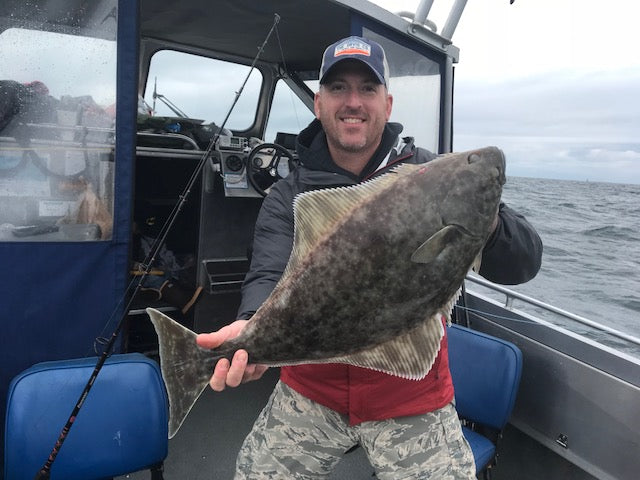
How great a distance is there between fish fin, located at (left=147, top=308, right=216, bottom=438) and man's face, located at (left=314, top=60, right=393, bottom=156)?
1.28 metres

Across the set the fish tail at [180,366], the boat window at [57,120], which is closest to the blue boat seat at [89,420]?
the boat window at [57,120]

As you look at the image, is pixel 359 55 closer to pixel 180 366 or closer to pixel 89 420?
pixel 180 366

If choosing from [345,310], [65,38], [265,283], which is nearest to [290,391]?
[265,283]

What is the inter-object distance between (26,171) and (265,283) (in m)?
2.19

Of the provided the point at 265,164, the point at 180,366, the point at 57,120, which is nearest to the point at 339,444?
the point at 180,366

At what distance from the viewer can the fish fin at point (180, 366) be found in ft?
5.78

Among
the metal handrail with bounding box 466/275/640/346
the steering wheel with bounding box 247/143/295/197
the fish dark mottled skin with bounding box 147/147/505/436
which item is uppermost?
the steering wheel with bounding box 247/143/295/197

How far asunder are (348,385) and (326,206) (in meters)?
1.09

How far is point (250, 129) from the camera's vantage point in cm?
835

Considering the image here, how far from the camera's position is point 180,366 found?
180 centimetres

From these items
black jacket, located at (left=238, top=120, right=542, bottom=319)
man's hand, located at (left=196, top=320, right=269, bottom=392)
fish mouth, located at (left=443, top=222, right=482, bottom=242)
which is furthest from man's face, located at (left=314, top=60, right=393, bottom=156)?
man's hand, located at (left=196, top=320, right=269, bottom=392)

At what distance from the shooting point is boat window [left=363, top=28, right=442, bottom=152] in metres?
4.98

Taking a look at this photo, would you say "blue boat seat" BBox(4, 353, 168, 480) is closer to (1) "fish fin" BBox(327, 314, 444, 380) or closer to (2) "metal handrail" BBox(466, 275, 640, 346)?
(1) "fish fin" BBox(327, 314, 444, 380)

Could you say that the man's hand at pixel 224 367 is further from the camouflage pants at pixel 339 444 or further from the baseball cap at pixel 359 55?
the baseball cap at pixel 359 55
